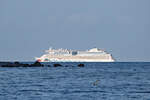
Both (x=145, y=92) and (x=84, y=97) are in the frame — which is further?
(x=145, y=92)

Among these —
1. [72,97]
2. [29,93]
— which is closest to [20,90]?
[29,93]

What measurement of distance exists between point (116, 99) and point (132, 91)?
5.87 meters

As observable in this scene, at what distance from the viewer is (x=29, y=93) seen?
37.7 m

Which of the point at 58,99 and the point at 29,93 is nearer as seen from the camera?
the point at 58,99

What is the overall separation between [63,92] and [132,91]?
569cm

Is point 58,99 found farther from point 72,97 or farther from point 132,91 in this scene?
point 132,91

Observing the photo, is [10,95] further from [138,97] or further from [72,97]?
[138,97]

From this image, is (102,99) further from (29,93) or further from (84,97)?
(29,93)

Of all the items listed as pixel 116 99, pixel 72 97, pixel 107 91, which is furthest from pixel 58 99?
pixel 107 91

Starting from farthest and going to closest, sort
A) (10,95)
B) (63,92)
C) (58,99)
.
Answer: (63,92) < (10,95) < (58,99)

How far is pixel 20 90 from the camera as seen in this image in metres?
40.3

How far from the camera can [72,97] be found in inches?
1378

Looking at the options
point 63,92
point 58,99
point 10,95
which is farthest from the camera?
A: point 63,92

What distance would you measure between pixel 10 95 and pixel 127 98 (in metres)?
8.71
